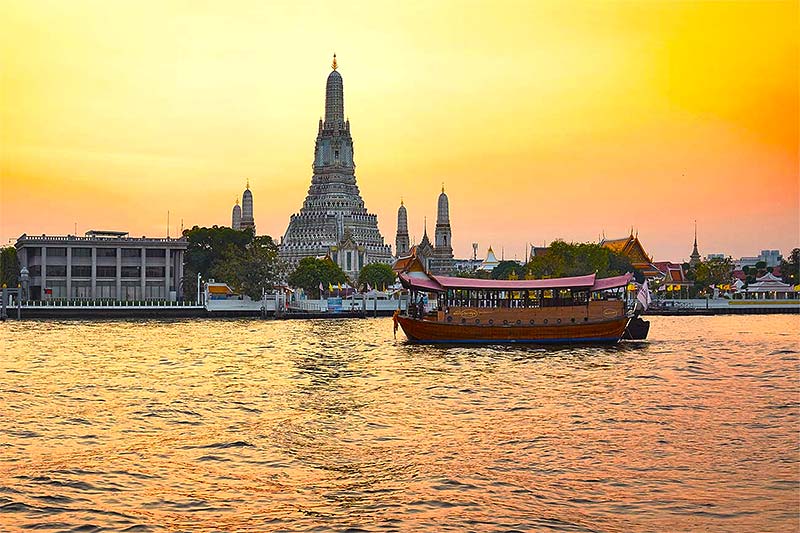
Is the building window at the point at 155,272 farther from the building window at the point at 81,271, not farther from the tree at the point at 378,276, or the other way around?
the tree at the point at 378,276

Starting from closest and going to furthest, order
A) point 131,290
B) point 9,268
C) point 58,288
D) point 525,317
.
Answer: point 525,317 → point 58,288 → point 131,290 → point 9,268

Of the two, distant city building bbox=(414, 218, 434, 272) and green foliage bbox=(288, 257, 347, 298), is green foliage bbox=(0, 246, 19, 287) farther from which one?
distant city building bbox=(414, 218, 434, 272)

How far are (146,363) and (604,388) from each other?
2176 cm

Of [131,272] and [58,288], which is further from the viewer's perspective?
[131,272]

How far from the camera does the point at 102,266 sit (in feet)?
A: 351

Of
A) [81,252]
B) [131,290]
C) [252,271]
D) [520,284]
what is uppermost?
[81,252]

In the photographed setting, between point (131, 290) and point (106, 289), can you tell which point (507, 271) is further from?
point (106, 289)

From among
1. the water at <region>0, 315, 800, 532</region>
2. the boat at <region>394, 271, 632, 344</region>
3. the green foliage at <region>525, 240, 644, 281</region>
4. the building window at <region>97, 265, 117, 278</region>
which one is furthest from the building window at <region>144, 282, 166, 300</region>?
the water at <region>0, 315, 800, 532</region>

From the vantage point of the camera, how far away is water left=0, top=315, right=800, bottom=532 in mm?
16641

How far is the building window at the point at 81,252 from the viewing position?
106000 mm

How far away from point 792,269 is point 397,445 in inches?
5261

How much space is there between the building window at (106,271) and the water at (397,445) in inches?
2558

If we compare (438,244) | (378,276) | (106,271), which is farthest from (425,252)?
(106,271)

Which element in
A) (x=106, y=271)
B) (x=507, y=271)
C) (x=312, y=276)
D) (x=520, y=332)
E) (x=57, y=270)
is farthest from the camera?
(x=507, y=271)
